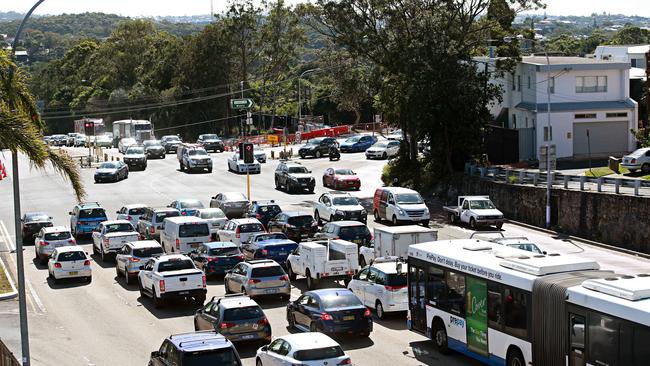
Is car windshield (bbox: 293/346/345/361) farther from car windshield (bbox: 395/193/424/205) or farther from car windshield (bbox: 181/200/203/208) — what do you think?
car windshield (bbox: 181/200/203/208)

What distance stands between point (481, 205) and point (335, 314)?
23.7m

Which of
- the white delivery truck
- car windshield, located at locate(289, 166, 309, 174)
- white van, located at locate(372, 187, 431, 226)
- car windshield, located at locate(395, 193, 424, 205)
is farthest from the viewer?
car windshield, located at locate(289, 166, 309, 174)

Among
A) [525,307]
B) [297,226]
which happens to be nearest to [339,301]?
[525,307]

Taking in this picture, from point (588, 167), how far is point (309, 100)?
73630mm

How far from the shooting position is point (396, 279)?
26.9 m

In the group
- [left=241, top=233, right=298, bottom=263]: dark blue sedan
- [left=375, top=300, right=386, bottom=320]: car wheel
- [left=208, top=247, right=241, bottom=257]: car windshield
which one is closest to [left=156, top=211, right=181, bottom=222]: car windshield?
[left=241, top=233, right=298, bottom=263]: dark blue sedan

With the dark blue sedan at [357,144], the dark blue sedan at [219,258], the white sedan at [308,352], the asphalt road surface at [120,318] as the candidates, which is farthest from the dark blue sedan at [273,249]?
the dark blue sedan at [357,144]

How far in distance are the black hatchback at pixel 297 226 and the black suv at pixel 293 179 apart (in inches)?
693

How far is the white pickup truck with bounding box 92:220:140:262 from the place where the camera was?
131ft

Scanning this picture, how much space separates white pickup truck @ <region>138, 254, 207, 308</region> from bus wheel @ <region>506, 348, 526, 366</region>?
491 inches

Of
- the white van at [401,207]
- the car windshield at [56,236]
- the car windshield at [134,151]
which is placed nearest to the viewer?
the car windshield at [56,236]

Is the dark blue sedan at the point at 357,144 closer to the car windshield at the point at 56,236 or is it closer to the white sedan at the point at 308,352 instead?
the car windshield at the point at 56,236

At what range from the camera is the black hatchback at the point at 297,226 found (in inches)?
1647

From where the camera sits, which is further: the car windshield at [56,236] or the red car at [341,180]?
the red car at [341,180]
